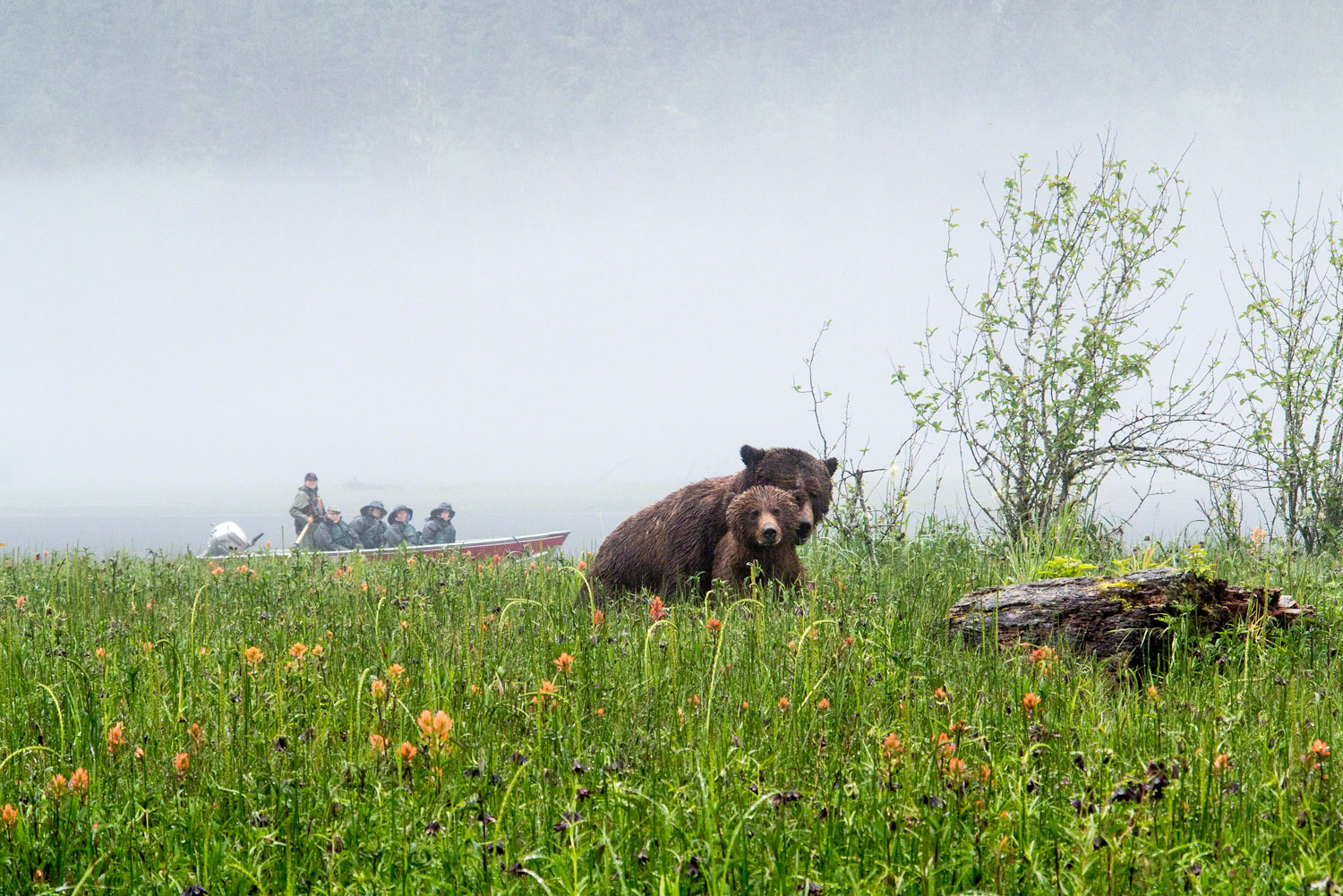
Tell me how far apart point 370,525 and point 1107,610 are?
16155 mm

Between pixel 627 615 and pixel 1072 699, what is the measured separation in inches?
114

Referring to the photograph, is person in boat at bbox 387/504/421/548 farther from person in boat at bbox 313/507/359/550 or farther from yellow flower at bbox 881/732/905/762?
yellow flower at bbox 881/732/905/762

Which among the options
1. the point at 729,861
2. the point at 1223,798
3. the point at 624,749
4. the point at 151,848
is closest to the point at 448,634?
the point at 624,749

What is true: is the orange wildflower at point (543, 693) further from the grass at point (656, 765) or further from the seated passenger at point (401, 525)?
the seated passenger at point (401, 525)

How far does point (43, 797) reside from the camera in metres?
2.77

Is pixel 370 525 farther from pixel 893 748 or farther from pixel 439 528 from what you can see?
pixel 893 748

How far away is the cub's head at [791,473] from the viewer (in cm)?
701

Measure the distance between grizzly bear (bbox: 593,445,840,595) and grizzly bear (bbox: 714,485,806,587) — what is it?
176 mm

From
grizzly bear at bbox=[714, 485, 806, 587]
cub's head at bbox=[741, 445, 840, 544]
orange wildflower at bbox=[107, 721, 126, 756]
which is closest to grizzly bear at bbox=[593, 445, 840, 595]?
cub's head at bbox=[741, 445, 840, 544]

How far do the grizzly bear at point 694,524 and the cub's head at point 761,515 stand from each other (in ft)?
0.61

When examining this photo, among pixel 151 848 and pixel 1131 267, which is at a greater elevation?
pixel 1131 267

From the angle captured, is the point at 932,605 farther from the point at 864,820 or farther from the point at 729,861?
the point at 729,861

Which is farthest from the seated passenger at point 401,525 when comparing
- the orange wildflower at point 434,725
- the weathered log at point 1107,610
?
the orange wildflower at point 434,725

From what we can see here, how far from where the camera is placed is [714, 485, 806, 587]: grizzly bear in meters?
6.44
